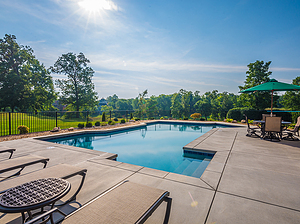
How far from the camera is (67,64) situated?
24.6 metres

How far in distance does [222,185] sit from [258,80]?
62.6 ft

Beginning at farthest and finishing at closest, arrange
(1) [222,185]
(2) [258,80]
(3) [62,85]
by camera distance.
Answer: (3) [62,85], (2) [258,80], (1) [222,185]

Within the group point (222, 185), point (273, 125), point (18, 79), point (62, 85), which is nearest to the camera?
point (222, 185)

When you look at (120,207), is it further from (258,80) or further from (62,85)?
(62,85)

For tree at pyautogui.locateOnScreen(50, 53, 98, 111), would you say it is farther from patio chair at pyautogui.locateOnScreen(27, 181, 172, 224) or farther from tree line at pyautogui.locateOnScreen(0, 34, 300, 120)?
patio chair at pyautogui.locateOnScreen(27, 181, 172, 224)

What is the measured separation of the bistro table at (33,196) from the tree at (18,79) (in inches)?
966

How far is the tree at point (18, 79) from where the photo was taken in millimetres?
19484

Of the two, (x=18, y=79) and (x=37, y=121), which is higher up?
(x=18, y=79)

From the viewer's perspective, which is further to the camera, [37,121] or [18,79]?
[18,79]

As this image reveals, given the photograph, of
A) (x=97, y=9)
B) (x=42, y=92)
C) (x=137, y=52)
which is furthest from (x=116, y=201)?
(x=42, y=92)

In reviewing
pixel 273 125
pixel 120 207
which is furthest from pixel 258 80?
pixel 120 207

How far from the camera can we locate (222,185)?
2.22 m

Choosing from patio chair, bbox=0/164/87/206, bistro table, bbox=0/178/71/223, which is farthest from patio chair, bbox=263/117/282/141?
bistro table, bbox=0/178/71/223

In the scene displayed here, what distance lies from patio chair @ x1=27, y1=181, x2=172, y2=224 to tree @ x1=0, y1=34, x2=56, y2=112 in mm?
25067
